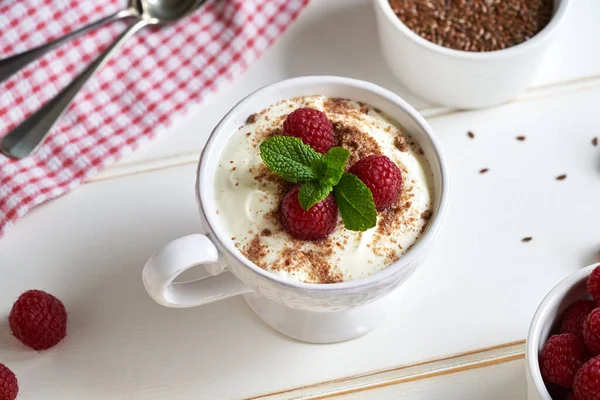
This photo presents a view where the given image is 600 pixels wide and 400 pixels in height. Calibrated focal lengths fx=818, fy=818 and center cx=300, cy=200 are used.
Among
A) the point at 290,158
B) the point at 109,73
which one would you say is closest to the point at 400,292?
the point at 290,158

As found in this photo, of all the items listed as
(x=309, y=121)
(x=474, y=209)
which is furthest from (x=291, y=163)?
(x=474, y=209)

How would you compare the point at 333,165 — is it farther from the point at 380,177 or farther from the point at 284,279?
the point at 284,279

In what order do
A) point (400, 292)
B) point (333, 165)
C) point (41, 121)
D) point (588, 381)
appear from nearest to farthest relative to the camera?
point (588, 381) → point (333, 165) → point (400, 292) → point (41, 121)

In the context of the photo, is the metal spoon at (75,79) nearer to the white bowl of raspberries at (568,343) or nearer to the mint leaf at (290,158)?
the mint leaf at (290,158)

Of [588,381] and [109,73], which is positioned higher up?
[109,73]

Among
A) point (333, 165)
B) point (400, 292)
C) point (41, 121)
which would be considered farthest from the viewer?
point (41, 121)

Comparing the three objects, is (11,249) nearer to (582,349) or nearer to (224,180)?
(224,180)

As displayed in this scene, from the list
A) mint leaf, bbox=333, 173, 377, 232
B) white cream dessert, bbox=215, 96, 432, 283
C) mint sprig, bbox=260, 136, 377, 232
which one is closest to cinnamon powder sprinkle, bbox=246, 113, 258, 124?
white cream dessert, bbox=215, 96, 432, 283

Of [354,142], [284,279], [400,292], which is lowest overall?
[400,292]

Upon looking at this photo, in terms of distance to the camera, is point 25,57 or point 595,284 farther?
point 25,57
